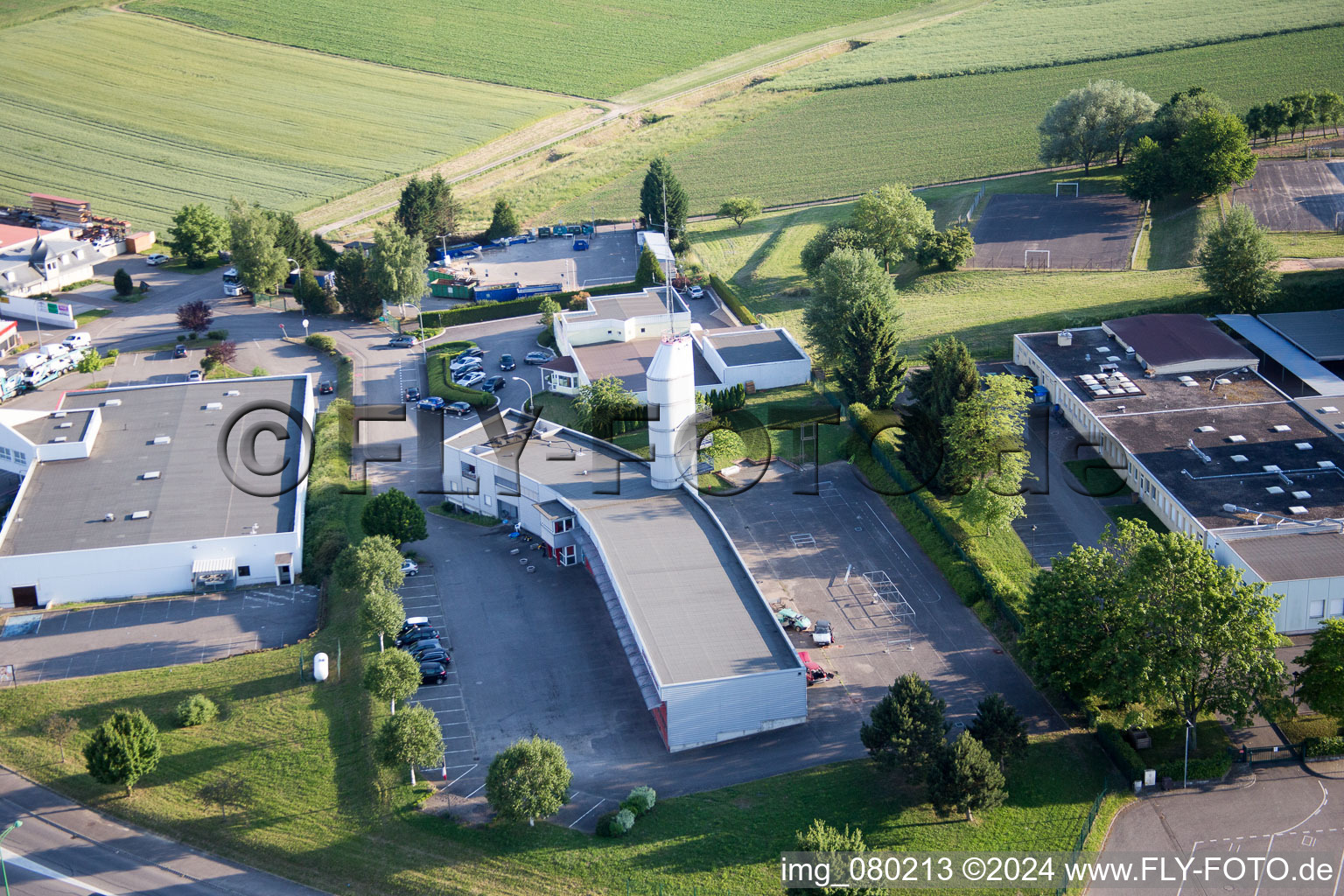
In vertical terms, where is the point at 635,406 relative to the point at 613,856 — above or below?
above

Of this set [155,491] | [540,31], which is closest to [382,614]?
[155,491]

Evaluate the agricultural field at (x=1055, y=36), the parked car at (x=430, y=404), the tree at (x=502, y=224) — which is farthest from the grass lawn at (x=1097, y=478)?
the agricultural field at (x=1055, y=36)

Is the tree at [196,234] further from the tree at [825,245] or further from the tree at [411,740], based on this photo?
the tree at [411,740]

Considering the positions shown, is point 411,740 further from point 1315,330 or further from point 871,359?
point 1315,330

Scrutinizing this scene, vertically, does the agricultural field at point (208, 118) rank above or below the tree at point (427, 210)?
above

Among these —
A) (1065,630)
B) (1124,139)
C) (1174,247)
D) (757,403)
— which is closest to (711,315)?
(757,403)

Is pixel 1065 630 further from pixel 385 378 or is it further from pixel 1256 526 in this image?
pixel 385 378
